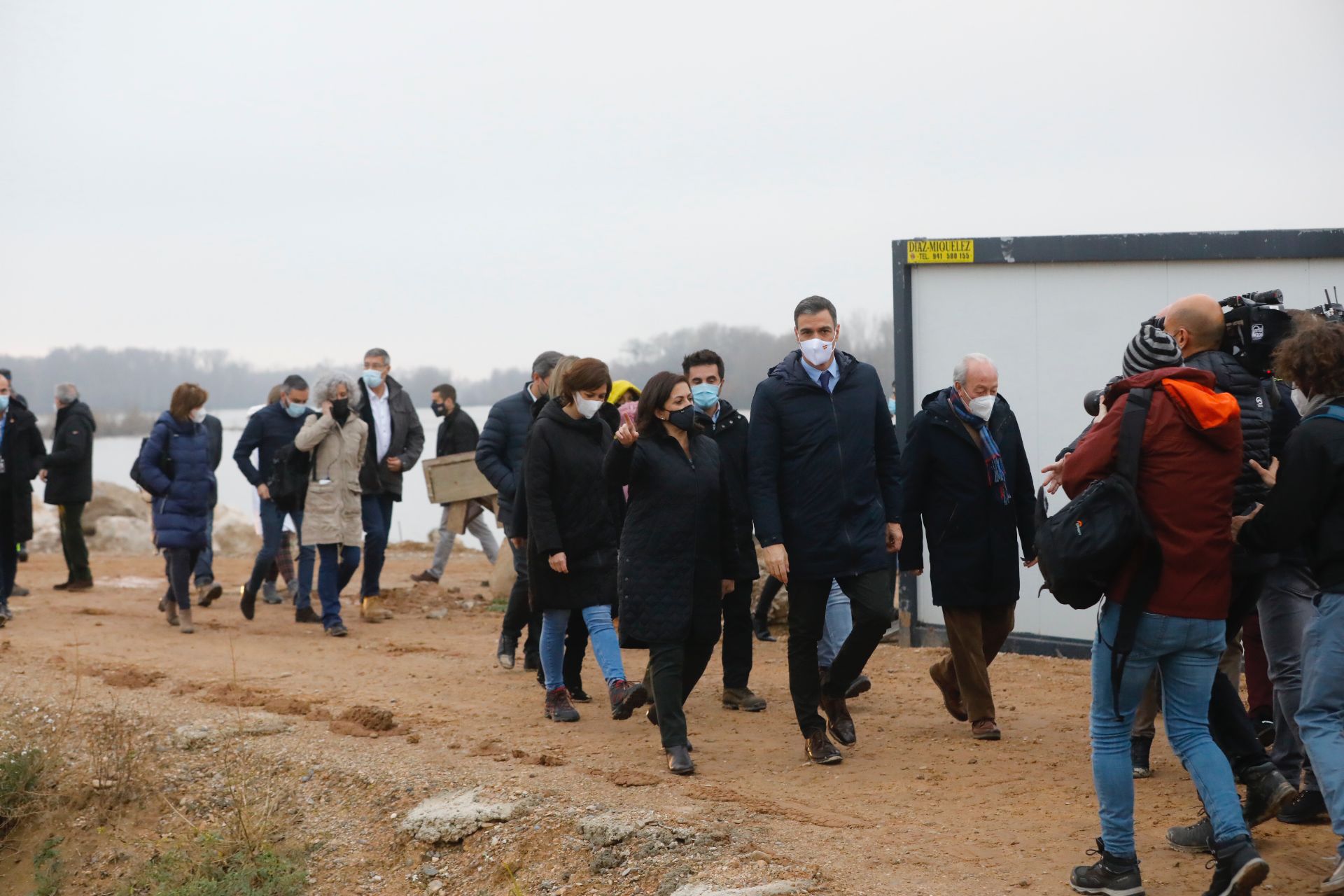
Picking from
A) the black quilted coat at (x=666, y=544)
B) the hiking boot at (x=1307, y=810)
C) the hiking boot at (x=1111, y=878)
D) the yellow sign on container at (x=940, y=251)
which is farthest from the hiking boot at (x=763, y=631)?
the hiking boot at (x=1111, y=878)

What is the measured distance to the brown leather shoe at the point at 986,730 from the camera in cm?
705

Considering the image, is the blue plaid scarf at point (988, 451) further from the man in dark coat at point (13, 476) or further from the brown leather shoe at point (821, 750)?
the man in dark coat at point (13, 476)

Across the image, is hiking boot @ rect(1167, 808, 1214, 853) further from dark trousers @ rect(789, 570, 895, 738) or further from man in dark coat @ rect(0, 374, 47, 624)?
man in dark coat @ rect(0, 374, 47, 624)

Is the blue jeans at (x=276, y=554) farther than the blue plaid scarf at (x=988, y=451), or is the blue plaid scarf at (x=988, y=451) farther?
the blue jeans at (x=276, y=554)

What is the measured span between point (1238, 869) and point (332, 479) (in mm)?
7943

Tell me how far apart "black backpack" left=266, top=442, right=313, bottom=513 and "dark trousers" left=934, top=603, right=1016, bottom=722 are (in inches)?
243

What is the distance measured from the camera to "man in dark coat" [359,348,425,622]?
37.8 feet

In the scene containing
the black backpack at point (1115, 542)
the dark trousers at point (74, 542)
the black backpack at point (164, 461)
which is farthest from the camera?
the dark trousers at point (74, 542)

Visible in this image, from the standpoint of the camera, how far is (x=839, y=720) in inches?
272

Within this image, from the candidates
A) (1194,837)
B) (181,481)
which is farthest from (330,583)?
(1194,837)

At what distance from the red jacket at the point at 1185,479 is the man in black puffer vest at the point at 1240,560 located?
0.39 metres

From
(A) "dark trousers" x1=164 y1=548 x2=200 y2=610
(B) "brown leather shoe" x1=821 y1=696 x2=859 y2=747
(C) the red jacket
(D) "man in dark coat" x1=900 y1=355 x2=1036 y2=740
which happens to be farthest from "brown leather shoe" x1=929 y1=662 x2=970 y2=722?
(A) "dark trousers" x1=164 y1=548 x2=200 y2=610

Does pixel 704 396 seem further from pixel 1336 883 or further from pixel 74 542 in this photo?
pixel 74 542

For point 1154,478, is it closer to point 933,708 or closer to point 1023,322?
point 933,708
